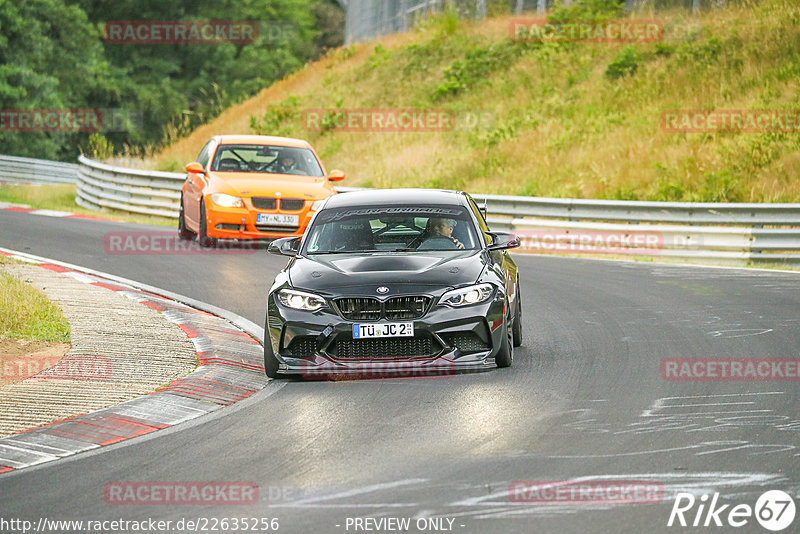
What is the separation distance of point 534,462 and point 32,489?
2784 millimetres

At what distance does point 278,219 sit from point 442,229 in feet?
27.6

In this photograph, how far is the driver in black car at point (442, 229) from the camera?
1103cm

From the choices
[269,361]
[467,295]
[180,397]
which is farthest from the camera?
[269,361]

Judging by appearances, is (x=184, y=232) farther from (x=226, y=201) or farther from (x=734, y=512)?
(x=734, y=512)

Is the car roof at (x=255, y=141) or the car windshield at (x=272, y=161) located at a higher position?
the car roof at (x=255, y=141)

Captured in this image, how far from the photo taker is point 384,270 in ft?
33.0

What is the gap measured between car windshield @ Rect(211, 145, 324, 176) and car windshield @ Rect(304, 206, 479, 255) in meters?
9.16

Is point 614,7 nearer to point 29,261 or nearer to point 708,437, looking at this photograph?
point 29,261

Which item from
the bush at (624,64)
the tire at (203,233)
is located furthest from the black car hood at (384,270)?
the bush at (624,64)

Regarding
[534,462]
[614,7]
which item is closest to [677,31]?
[614,7]

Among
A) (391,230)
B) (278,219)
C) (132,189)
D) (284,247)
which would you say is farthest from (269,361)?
(132,189)

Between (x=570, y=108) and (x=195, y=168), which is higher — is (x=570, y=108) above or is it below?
above

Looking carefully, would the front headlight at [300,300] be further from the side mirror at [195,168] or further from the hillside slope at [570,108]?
the hillside slope at [570,108]

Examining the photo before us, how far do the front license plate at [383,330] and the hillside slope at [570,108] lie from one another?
1554cm
